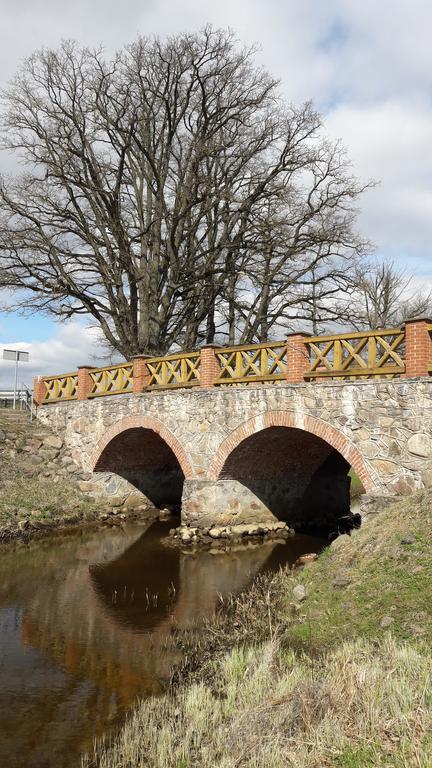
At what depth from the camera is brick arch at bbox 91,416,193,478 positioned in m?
13.7

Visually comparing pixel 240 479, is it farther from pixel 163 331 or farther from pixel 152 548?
pixel 163 331

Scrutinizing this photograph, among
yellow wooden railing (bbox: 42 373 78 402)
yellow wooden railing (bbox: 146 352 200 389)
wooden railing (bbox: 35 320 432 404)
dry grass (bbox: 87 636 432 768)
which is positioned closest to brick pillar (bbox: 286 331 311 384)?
wooden railing (bbox: 35 320 432 404)

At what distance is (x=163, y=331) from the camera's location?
766 inches

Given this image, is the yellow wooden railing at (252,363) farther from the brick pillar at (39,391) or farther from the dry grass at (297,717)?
the brick pillar at (39,391)

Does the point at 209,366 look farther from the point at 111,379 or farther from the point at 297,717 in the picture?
the point at 297,717

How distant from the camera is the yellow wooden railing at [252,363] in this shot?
464 inches

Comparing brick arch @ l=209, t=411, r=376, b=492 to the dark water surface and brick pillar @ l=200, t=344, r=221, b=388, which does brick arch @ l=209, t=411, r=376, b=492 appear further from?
the dark water surface

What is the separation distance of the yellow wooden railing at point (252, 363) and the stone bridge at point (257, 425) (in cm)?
3

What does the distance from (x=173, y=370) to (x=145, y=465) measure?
4.45 meters

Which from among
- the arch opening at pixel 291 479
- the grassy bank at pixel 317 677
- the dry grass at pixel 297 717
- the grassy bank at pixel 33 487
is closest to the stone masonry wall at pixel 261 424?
the arch opening at pixel 291 479

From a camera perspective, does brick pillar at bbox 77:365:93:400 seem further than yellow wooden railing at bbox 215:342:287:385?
Yes

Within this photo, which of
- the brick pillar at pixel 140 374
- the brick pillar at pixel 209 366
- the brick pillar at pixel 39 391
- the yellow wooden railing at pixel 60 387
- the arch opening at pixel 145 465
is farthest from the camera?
the brick pillar at pixel 39 391

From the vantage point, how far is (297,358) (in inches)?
447

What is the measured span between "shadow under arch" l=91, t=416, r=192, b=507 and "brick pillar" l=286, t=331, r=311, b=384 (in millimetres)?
4666
